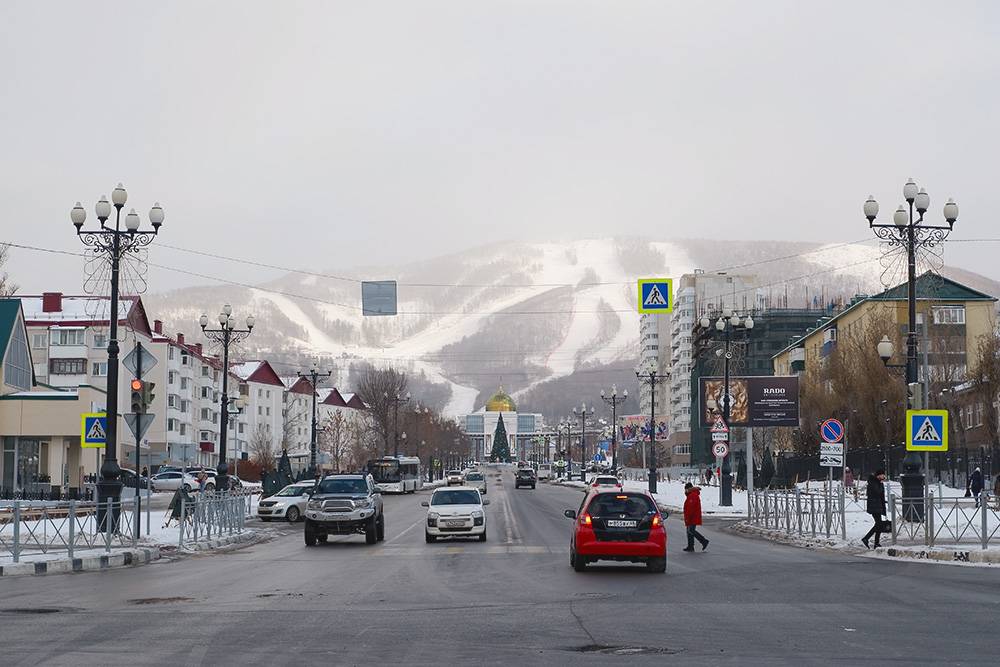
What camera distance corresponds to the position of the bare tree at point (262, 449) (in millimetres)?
96775

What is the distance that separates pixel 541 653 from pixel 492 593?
6.76 meters

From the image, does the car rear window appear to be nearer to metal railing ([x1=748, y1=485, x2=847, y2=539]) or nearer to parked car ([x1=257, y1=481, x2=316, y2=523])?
metal railing ([x1=748, y1=485, x2=847, y2=539])

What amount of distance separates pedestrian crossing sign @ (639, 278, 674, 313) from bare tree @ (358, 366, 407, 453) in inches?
3224

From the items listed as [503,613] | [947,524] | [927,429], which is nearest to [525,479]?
[927,429]

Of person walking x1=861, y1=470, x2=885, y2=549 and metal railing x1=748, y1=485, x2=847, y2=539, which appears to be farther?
metal railing x1=748, y1=485, x2=847, y2=539

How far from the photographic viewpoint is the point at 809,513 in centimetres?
3484

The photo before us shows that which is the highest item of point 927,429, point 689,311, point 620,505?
point 689,311

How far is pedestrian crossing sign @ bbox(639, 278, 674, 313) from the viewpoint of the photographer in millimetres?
39719

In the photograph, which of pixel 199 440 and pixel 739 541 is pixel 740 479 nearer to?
pixel 739 541

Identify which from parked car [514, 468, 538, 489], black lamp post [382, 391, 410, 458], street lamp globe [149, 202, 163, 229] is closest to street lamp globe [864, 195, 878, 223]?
street lamp globe [149, 202, 163, 229]

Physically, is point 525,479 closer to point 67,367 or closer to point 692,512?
point 67,367

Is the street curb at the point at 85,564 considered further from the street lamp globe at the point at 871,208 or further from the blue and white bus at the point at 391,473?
the blue and white bus at the point at 391,473

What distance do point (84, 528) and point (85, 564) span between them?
2.49 meters

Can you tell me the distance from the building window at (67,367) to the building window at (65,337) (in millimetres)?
1518
